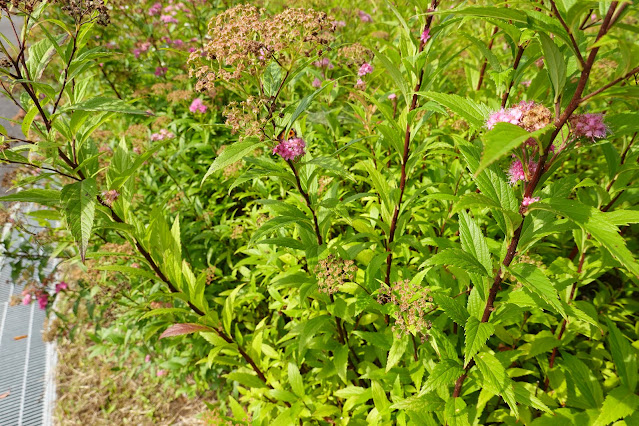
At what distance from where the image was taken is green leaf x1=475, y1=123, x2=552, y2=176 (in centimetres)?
62

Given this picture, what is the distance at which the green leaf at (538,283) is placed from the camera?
2.91ft

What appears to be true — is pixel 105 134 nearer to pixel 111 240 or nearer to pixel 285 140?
pixel 111 240

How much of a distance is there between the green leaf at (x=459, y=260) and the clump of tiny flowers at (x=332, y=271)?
0.50 m

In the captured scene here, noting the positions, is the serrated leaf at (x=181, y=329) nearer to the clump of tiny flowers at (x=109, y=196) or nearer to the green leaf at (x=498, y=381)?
the clump of tiny flowers at (x=109, y=196)

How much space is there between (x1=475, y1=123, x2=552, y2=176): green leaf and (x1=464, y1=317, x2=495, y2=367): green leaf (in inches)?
25.5

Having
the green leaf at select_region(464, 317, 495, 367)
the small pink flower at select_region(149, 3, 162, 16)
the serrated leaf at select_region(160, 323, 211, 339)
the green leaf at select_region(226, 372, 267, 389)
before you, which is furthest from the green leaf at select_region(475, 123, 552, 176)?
the small pink flower at select_region(149, 3, 162, 16)

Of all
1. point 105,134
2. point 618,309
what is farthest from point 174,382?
point 618,309

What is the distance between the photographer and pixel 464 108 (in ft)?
3.19

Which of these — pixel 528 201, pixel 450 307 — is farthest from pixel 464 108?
pixel 450 307

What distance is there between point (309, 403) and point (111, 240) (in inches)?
73.4

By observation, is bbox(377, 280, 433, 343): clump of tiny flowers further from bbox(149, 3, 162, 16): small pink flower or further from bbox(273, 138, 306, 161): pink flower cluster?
bbox(149, 3, 162, 16): small pink flower

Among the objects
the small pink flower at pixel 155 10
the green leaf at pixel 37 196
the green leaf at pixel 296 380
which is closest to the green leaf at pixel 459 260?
the green leaf at pixel 296 380

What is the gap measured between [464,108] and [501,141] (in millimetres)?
352

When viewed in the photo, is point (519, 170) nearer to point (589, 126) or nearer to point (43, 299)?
point (589, 126)
